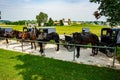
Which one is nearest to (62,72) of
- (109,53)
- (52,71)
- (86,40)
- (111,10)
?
(52,71)

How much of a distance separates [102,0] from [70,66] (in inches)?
140

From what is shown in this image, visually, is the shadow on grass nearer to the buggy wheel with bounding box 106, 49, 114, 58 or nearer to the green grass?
the green grass

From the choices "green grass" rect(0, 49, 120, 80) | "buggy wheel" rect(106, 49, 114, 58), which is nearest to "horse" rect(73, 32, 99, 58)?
"buggy wheel" rect(106, 49, 114, 58)

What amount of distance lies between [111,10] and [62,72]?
3279 mm

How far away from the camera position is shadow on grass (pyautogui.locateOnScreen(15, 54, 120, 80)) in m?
8.30

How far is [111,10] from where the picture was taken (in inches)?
316

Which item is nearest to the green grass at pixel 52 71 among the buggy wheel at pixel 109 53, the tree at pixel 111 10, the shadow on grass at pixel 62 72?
the shadow on grass at pixel 62 72

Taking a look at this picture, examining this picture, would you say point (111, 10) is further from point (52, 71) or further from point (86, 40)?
point (86, 40)

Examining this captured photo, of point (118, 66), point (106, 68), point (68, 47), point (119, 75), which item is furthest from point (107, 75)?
point (68, 47)

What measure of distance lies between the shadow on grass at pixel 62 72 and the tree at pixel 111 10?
2.13 metres

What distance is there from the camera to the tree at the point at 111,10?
25.4 ft

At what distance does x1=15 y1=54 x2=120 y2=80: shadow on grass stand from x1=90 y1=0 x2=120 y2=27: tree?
6.97ft

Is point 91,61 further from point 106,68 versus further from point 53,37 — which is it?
point 53,37

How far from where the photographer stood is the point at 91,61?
11.5m
